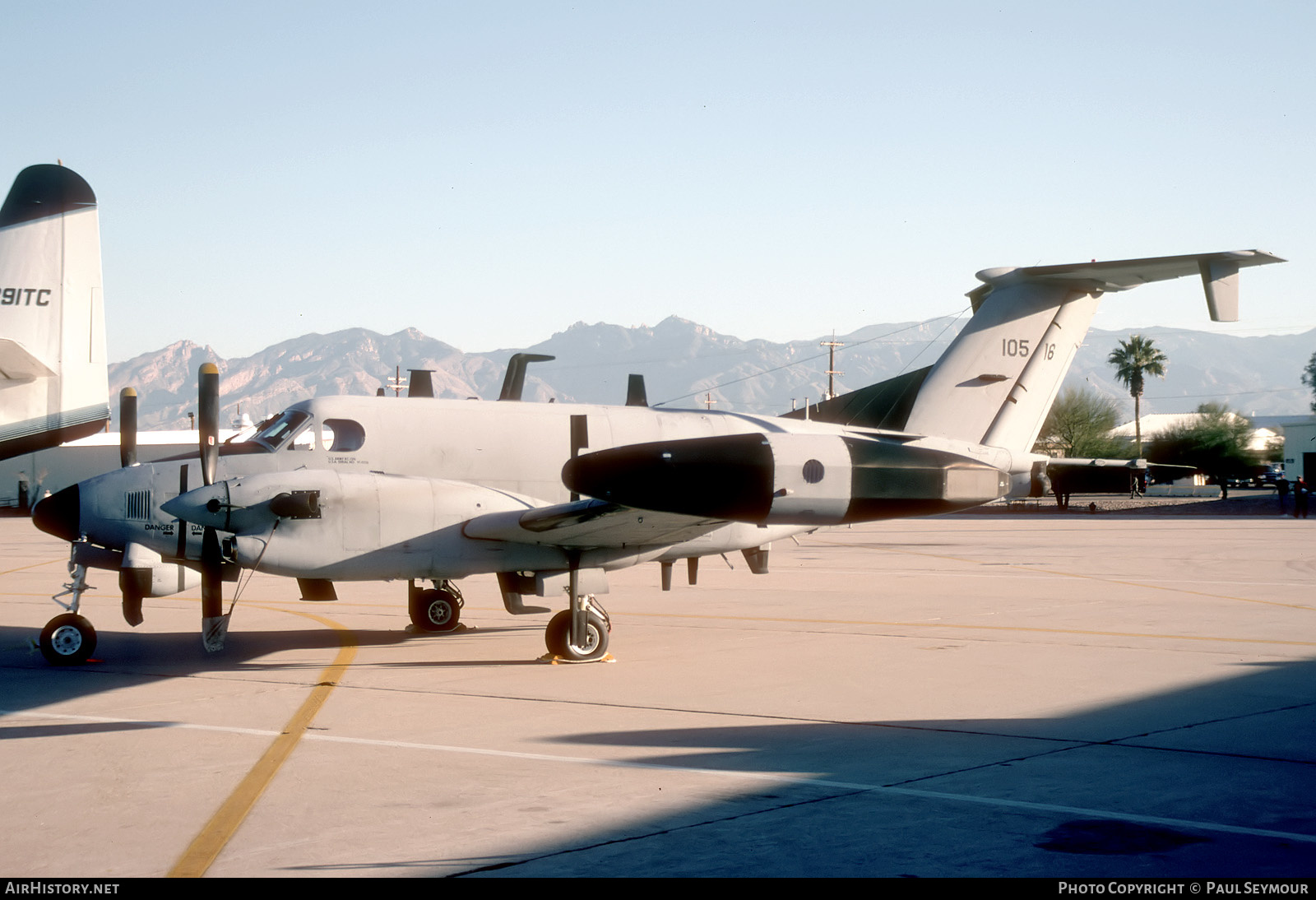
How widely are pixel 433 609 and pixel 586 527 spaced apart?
469 centimetres

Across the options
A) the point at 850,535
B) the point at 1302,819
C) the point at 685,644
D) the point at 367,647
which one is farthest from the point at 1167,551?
the point at 1302,819

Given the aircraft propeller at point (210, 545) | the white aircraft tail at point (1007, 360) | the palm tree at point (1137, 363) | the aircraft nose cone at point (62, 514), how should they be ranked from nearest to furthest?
the aircraft propeller at point (210, 545)
the aircraft nose cone at point (62, 514)
the white aircraft tail at point (1007, 360)
the palm tree at point (1137, 363)

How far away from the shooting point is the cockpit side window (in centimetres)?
1388

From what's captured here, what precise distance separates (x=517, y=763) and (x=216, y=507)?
5.55m

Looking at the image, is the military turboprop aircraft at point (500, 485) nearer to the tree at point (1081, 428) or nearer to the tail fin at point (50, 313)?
the tail fin at point (50, 313)

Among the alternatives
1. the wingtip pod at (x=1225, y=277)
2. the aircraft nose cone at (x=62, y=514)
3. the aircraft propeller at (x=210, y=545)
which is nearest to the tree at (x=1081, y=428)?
the wingtip pod at (x=1225, y=277)

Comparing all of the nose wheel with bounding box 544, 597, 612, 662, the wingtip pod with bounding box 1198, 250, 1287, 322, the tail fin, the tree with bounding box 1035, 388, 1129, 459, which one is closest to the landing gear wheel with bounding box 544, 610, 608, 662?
the nose wheel with bounding box 544, 597, 612, 662

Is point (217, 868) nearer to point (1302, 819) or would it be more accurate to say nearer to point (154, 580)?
point (1302, 819)

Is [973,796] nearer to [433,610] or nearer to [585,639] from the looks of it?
[585,639]

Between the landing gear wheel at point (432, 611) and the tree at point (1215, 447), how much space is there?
9476cm

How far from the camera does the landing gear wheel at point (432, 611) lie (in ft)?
54.2

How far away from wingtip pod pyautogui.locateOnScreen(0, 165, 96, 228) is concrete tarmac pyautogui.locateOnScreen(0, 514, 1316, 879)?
18.3 feet

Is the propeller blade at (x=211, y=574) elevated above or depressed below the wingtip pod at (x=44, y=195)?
below

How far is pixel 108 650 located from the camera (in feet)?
49.0
